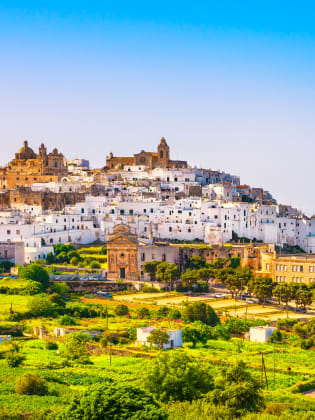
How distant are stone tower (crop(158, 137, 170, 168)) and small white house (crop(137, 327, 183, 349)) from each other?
158 feet

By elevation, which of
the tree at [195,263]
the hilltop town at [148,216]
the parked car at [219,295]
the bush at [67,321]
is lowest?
the bush at [67,321]

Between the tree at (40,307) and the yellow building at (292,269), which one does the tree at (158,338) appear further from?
the yellow building at (292,269)

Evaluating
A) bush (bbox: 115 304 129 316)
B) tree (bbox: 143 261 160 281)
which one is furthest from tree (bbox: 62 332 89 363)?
tree (bbox: 143 261 160 281)

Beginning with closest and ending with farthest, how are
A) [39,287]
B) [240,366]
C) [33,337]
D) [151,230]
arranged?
[240,366] < [33,337] < [39,287] < [151,230]

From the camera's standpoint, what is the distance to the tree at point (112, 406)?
75.2 ft

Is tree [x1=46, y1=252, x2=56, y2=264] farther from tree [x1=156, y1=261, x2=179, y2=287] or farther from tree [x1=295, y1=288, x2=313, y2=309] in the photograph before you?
tree [x1=295, y1=288, x2=313, y2=309]

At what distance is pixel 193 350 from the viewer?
38000 mm

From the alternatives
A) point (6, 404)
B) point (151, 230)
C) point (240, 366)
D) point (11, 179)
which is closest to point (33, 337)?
point (6, 404)

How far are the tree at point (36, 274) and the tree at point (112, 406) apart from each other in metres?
29.2

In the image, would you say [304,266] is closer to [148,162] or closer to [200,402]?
[200,402]

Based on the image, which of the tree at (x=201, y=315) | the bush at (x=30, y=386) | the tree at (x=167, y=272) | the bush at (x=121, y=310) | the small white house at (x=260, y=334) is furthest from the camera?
the tree at (x=167, y=272)

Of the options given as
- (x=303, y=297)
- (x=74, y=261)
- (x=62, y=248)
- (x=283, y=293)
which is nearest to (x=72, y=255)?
(x=74, y=261)

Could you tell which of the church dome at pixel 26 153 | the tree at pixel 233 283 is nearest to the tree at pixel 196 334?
A: the tree at pixel 233 283

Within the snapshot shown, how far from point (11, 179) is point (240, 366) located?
59634mm
